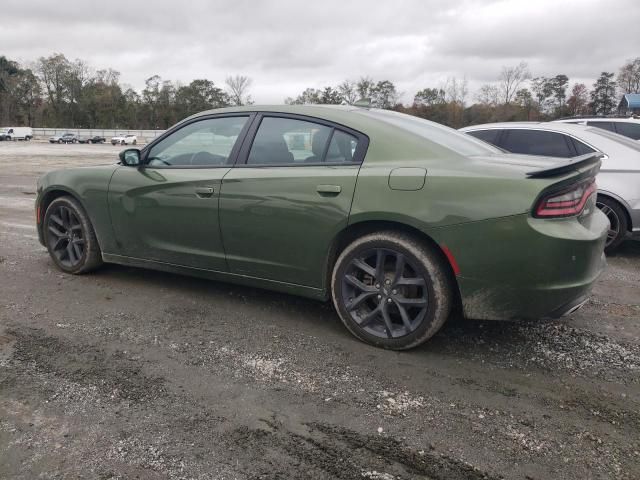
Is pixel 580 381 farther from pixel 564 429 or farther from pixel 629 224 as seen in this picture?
pixel 629 224

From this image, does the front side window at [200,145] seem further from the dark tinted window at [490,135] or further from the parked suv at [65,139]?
the parked suv at [65,139]

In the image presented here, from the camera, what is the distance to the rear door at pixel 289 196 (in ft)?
10.9

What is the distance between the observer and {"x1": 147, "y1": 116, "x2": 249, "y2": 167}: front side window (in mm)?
3895

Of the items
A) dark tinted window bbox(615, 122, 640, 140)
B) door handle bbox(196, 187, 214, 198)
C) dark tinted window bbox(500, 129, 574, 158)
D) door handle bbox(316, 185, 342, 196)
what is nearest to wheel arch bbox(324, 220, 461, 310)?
door handle bbox(316, 185, 342, 196)

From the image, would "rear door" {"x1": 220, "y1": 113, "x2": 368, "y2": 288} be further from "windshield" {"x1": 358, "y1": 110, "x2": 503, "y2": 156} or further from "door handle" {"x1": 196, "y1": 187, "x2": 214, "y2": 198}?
"windshield" {"x1": 358, "y1": 110, "x2": 503, "y2": 156}

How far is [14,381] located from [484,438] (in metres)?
2.56

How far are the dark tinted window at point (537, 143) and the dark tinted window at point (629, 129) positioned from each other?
3637mm

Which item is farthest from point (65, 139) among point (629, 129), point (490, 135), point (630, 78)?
point (630, 78)

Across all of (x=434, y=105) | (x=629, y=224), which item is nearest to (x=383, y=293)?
(x=629, y=224)

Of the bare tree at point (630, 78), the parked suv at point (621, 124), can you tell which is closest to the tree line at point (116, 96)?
the bare tree at point (630, 78)

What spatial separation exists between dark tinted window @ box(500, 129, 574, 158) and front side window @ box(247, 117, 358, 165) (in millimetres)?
3731

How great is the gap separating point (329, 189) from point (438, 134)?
0.97 meters

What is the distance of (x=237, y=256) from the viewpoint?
3744 mm

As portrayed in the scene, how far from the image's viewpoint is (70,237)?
4.74 meters
